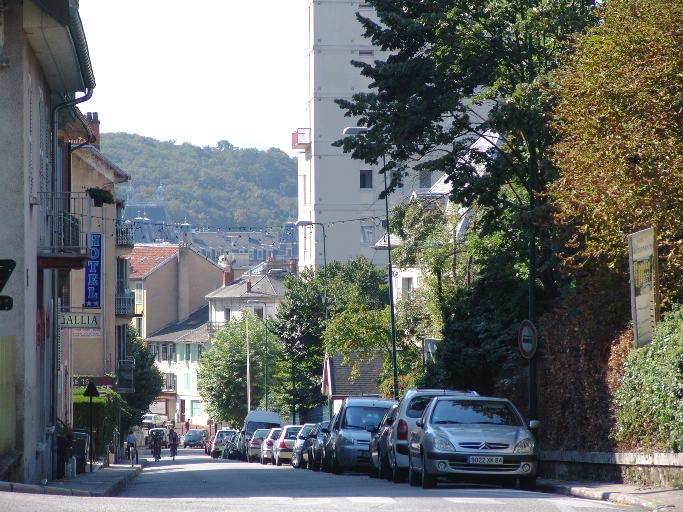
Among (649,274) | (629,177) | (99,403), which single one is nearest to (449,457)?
(649,274)

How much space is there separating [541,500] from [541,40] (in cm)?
1619

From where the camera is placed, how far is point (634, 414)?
16.4m

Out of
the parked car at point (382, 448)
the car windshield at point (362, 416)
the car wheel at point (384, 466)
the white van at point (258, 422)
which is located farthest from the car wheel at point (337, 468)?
the white van at point (258, 422)

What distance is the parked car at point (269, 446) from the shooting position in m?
43.7

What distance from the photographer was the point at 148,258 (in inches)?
4284

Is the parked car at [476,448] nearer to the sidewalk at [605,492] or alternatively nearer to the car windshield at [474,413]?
the car windshield at [474,413]

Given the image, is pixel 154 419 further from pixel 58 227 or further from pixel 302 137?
pixel 58 227

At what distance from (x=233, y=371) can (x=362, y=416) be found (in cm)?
6254

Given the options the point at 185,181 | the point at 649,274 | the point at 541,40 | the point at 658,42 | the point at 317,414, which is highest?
the point at 185,181

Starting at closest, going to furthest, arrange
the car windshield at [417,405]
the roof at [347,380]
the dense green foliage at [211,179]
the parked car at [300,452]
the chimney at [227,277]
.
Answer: the car windshield at [417,405] < the parked car at [300,452] < the roof at [347,380] < the chimney at [227,277] < the dense green foliage at [211,179]

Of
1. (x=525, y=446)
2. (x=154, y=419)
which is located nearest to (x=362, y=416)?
(x=525, y=446)

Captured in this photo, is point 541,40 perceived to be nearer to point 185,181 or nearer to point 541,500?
point 541,500

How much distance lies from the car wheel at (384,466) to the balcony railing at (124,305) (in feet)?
116

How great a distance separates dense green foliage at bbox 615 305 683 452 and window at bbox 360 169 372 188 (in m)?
65.5
